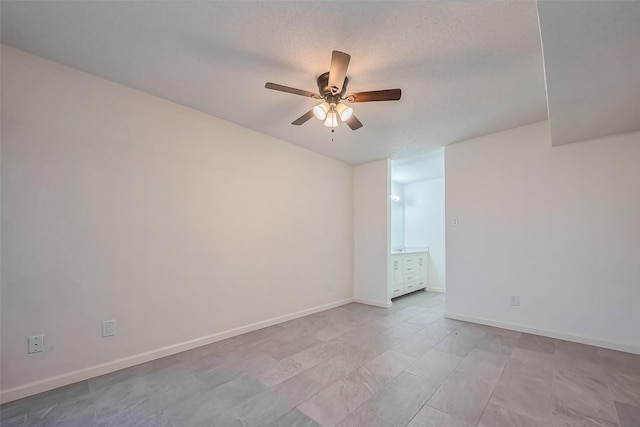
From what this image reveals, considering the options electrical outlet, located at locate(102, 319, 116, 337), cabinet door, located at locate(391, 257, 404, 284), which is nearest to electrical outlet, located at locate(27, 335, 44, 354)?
electrical outlet, located at locate(102, 319, 116, 337)

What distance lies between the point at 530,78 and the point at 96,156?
3.63 metres

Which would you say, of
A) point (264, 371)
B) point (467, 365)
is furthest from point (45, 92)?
point (467, 365)

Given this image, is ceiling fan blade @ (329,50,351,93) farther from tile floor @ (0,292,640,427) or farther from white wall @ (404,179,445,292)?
white wall @ (404,179,445,292)

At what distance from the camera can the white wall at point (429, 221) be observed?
5.62 meters

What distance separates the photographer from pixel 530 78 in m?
2.20

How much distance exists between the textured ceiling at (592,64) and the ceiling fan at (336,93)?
2.93 ft

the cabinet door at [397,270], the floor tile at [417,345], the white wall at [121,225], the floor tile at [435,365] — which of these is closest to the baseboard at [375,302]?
the cabinet door at [397,270]

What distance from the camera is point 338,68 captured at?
1746mm

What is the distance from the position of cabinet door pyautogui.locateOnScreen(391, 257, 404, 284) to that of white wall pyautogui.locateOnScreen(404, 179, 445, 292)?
1146mm

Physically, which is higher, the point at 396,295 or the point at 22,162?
the point at 22,162

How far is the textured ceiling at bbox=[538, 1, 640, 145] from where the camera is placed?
134 cm

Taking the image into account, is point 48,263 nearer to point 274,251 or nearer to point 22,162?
point 22,162

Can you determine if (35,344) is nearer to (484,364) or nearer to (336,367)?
(336,367)

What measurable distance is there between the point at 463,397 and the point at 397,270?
118 inches
